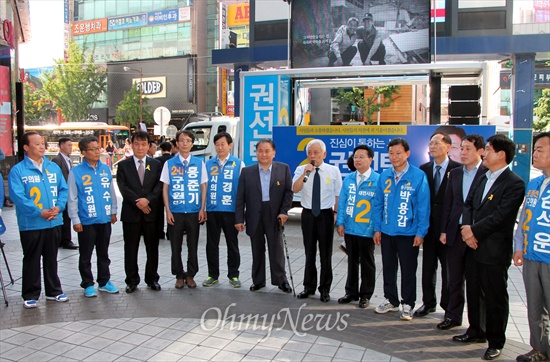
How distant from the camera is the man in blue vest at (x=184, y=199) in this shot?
18.8 ft

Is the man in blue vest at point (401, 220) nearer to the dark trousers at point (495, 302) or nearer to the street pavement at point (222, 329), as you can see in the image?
the street pavement at point (222, 329)

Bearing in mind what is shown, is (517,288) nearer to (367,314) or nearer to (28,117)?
(367,314)

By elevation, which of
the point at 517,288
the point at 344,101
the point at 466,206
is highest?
the point at 344,101

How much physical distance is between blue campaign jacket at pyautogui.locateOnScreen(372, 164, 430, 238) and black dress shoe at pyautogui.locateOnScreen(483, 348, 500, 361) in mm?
1152

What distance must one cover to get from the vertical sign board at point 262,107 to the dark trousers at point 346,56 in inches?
55.9

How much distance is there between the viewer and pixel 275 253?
5695 millimetres

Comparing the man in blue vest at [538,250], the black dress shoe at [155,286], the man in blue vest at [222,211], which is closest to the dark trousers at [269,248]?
the man in blue vest at [222,211]

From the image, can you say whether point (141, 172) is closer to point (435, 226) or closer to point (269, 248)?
point (269, 248)

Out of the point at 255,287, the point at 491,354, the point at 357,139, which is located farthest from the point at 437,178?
the point at 357,139

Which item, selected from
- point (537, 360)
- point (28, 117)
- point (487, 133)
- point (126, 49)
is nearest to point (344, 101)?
point (487, 133)

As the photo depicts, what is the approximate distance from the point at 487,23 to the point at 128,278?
14415mm

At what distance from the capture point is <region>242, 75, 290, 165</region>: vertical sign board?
9906mm

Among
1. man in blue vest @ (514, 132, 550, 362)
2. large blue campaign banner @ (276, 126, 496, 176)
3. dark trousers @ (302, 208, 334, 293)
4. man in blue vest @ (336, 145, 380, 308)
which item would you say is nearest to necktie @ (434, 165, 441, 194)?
man in blue vest @ (336, 145, 380, 308)

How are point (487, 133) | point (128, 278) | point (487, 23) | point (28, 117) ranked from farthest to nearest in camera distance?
1. point (28, 117)
2. point (487, 23)
3. point (487, 133)
4. point (128, 278)
